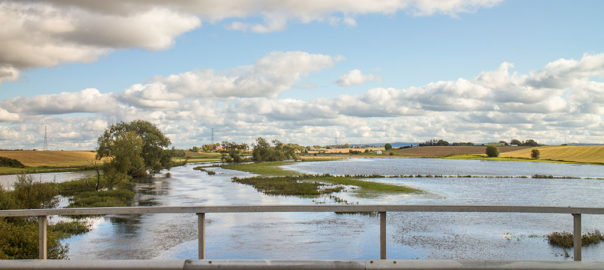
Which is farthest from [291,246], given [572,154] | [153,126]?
[572,154]

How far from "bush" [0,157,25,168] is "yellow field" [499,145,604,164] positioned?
541 ft

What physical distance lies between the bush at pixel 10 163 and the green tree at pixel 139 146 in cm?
3612

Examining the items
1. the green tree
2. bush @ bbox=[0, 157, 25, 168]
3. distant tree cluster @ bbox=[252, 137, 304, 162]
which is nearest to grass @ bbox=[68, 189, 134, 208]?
the green tree

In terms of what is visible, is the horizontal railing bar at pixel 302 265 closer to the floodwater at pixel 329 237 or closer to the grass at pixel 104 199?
the floodwater at pixel 329 237

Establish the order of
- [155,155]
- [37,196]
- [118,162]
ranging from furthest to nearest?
1. [155,155]
2. [118,162]
3. [37,196]

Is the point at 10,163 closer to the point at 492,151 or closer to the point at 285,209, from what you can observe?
the point at 285,209

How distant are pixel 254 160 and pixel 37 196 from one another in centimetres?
12941

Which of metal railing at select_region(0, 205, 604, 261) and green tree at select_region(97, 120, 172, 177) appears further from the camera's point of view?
green tree at select_region(97, 120, 172, 177)

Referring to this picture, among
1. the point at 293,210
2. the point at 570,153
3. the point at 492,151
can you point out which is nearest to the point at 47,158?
the point at 293,210

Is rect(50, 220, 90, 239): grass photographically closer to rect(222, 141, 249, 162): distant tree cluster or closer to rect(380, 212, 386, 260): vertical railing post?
rect(380, 212, 386, 260): vertical railing post

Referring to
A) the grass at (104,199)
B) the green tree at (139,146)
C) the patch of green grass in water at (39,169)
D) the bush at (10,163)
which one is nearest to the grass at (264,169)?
the green tree at (139,146)

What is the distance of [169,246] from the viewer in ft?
63.0

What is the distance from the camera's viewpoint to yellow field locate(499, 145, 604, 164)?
14875 centimetres

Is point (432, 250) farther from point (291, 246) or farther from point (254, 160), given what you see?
point (254, 160)
